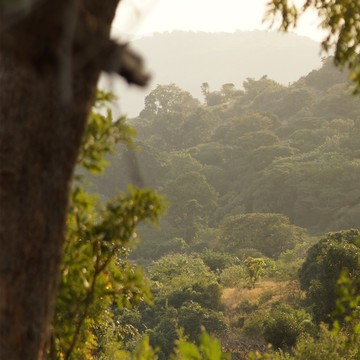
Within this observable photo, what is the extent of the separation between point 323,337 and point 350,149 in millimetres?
37872

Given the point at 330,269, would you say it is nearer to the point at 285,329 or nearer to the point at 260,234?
the point at 285,329

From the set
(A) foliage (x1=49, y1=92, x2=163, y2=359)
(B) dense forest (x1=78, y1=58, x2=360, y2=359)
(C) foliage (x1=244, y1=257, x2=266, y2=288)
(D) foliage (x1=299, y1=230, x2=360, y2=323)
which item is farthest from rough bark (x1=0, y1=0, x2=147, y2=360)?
(C) foliage (x1=244, y1=257, x2=266, y2=288)

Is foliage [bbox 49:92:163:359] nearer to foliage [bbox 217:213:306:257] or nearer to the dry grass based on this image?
the dry grass

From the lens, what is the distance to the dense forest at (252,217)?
63.3ft

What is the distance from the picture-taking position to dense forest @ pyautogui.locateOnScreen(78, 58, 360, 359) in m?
19.3

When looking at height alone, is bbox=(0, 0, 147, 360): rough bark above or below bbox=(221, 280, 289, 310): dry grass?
above

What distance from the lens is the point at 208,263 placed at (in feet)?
114

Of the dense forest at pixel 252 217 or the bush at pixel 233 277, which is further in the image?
the bush at pixel 233 277

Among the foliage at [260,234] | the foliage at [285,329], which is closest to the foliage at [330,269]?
the foliage at [285,329]

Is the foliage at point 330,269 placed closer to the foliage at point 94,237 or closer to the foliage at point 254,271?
the foliage at point 254,271

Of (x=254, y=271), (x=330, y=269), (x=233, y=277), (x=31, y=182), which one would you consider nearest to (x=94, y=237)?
(x=31, y=182)

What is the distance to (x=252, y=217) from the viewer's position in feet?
127

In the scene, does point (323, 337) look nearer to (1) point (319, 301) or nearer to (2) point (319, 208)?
(1) point (319, 301)

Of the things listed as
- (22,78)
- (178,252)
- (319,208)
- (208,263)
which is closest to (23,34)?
(22,78)
